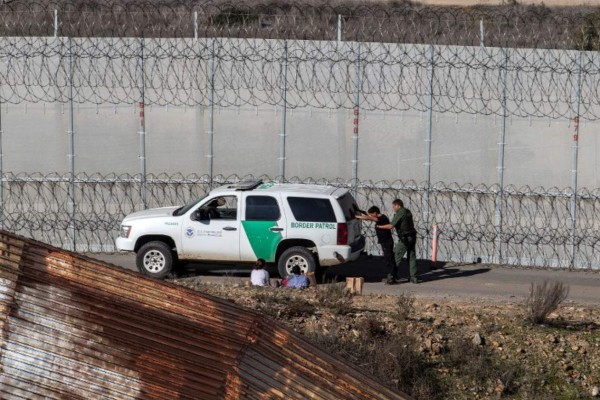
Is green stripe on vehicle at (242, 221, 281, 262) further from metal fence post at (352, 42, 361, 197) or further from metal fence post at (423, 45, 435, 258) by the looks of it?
metal fence post at (423, 45, 435, 258)

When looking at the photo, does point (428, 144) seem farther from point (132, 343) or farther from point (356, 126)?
point (132, 343)

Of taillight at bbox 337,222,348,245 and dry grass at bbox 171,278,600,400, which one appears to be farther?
taillight at bbox 337,222,348,245

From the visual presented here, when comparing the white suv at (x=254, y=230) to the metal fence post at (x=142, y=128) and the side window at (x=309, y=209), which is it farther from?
the metal fence post at (x=142, y=128)

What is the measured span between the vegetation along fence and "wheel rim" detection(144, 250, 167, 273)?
298 centimetres

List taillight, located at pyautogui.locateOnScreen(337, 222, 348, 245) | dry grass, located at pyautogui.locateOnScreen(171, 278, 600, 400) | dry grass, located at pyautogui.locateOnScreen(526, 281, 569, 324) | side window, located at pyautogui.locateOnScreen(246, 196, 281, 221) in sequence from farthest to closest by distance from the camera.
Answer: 1. side window, located at pyautogui.locateOnScreen(246, 196, 281, 221)
2. taillight, located at pyautogui.locateOnScreen(337, 222, 348, 245)
3. dry grass, located at pyautogui.locateOnScreen(526, 281, 569, 324)
4. dry grass, located at pyautogui.locateOnScreen(171, 278, 600, 400)

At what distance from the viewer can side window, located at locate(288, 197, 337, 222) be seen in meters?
18.5

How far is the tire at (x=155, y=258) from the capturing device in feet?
61.8

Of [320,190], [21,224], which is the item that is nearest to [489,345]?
[320,190]

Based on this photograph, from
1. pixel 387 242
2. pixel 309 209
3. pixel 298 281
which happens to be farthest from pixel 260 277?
pixel 387 242

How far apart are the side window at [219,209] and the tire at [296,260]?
1.13 metres

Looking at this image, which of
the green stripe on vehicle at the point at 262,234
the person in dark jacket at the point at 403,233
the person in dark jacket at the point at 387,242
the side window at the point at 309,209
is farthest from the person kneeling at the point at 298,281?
the person in dark jacket at the point at 403,233

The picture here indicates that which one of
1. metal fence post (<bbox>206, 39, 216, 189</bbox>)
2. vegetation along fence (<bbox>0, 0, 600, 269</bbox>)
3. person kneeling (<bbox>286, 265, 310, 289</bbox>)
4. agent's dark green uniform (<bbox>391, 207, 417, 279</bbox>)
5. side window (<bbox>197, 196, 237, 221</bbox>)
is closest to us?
person kneeling (<bbox>286, 265, 310, 289</bbox>)

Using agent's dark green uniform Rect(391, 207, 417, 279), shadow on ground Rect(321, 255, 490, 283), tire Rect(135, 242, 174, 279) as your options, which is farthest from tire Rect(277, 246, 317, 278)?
tire Rect(135, 242, 174, 279)

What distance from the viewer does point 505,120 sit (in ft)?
68.5
